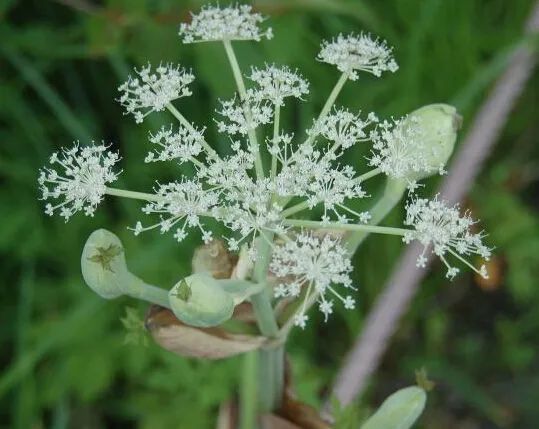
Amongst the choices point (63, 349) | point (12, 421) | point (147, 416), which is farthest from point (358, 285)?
point (12, 421)

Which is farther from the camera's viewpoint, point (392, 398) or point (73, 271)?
point (73, 271)

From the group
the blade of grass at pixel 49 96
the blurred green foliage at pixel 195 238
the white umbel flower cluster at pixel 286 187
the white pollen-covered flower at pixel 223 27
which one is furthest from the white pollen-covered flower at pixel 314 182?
the blade of grass at pixel 49 96

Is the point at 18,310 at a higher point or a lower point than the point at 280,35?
lower

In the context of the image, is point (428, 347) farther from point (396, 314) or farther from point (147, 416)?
point (147, 416)

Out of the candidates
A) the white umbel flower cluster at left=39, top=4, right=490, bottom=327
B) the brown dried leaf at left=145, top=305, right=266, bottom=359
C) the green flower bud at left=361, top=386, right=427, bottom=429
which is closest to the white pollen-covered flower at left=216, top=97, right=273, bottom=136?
the white umbel flower cluster at left=39, top=4, right=490, bottom=327

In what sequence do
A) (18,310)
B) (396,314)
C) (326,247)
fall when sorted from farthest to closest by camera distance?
1. (18,310)
2. (396,314)
3. (326,247)

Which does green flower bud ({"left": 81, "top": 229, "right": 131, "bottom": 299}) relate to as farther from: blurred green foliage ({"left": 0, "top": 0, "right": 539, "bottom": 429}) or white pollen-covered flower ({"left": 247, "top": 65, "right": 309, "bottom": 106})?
blurred green foliage ({"left": 0, "top": 0, "right": 539, "bottom": 429})
